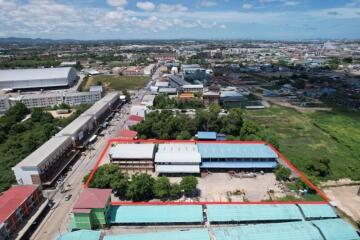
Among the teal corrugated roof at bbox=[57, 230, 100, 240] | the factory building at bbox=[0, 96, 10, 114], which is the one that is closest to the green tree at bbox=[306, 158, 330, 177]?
the teal corrugated roof at bbox=[57, 230, 100, 240]

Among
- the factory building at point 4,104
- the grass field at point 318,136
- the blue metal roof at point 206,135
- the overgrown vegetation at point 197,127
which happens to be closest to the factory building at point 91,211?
the overgrown vegetation at point 197,127

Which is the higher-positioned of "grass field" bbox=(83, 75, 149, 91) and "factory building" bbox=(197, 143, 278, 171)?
"factory building" bbox=(197, 143, 278, 171)

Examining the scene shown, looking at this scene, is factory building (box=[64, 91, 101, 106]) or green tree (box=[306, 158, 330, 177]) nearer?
green tree (box=[306, 158, 330, 177])

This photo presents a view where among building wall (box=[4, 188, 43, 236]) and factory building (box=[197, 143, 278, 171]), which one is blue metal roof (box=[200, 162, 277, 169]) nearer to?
factory building (box=[197, 143, 278, 171])

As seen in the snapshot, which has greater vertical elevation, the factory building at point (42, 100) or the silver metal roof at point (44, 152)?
the silver metal roof at point (44, 152)

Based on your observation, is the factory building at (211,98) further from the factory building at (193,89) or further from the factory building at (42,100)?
the factory building at (42,100)
